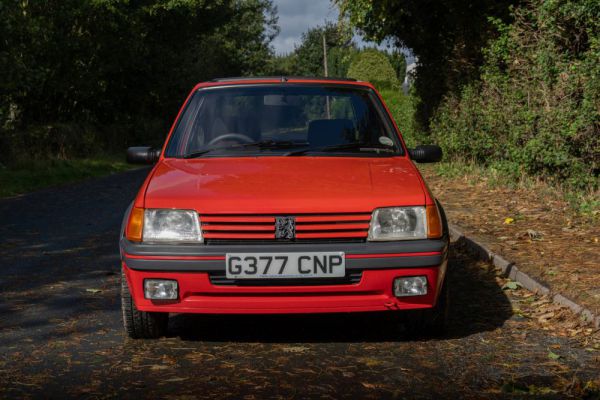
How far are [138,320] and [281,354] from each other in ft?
3.05

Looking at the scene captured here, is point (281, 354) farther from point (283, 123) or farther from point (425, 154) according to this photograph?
point (425, 154)

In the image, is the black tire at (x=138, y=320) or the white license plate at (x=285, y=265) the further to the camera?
the black tire at (x=138, y=320)

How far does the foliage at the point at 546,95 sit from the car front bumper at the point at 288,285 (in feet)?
19.1

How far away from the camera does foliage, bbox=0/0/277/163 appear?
23156 millimetres

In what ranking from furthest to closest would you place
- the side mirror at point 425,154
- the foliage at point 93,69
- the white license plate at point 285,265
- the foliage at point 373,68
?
the foliage at point 373,68, the foliage at point 93,69, the side mirror at point 425,154, the white license plate at point 285,265

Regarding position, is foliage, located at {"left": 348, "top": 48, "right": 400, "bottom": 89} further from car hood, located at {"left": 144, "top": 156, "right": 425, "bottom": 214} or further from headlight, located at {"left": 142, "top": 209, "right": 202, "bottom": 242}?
headlight, located at {"left": 142, "top": 209, "right": 202, "bottom": 242}

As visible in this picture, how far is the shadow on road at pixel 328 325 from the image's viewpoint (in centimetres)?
553

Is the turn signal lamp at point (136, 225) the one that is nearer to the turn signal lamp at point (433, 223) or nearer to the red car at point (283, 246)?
the red car at point (283, 246)

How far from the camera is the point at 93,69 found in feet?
102

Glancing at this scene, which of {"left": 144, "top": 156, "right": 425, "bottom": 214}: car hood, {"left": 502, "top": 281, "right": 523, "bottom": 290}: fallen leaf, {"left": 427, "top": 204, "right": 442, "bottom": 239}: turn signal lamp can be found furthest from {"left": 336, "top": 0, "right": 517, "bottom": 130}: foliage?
{"left": 427, "top": 204, "right": 442, "bottom": 239}: turn signal lamp

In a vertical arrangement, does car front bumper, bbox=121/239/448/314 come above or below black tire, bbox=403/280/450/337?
above

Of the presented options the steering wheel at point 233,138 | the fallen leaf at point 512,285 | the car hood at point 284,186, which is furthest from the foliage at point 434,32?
the car hood at point 284,186

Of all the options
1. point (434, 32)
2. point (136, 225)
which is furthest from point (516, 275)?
point (434, 32)

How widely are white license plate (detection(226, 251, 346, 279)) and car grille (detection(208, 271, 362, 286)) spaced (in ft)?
0.10
